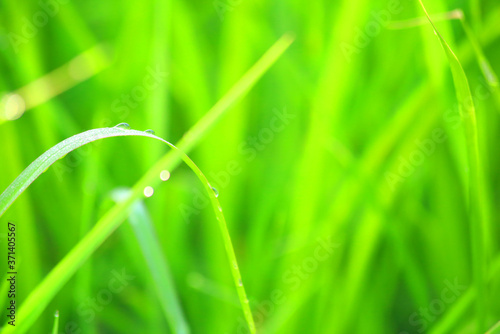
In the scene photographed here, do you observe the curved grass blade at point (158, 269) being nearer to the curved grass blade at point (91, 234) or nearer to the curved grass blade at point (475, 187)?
the curved grass blade at point (91, 234)

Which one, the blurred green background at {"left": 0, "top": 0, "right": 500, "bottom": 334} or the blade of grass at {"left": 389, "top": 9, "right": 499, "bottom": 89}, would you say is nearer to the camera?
the blade of grass at {"left": 389, "top": 9, "right": 499, "bottom": 89}

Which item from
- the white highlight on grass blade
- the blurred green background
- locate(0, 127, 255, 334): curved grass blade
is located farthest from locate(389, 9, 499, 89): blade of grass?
the white highlight on grass blade

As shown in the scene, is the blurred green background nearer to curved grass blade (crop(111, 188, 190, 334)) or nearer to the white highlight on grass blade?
the white highlight on grass blade

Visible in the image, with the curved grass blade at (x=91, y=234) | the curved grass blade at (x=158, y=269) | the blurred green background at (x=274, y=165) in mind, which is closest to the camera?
the curved grass blade at (x=91, y=234)

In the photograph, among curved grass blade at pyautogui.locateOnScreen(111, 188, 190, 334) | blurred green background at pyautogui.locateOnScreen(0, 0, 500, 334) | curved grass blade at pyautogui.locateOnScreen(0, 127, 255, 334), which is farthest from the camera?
blurred green background at pyautogui.locateOnScreen(0, 0, 500, 334)

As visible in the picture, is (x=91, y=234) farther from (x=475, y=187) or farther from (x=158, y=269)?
(x=475, y=187)

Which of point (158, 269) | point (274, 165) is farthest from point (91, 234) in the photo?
point (274, 165)

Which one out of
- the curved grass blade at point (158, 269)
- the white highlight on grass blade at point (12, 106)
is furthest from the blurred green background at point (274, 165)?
the curved grass blade at point (158, 269)
